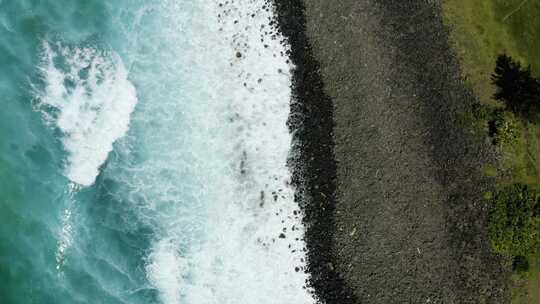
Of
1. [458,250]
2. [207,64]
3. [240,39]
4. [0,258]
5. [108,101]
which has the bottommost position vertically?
[0,258]

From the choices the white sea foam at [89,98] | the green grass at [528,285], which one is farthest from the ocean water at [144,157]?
the green grass at [528,285]

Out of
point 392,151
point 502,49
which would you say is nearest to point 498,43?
point 502,49

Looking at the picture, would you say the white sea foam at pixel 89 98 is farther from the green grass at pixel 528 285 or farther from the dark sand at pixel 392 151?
the green grass at pixel 528 285

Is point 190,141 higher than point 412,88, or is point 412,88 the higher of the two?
point 412,88

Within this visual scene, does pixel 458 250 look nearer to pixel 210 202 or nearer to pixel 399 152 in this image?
pixel 399 152

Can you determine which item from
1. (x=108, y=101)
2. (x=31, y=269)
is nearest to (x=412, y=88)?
(x=108, y=101)

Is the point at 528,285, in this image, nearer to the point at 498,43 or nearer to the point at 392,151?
the point at 392,151

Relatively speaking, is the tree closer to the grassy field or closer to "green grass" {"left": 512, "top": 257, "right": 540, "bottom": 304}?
the grassy field
